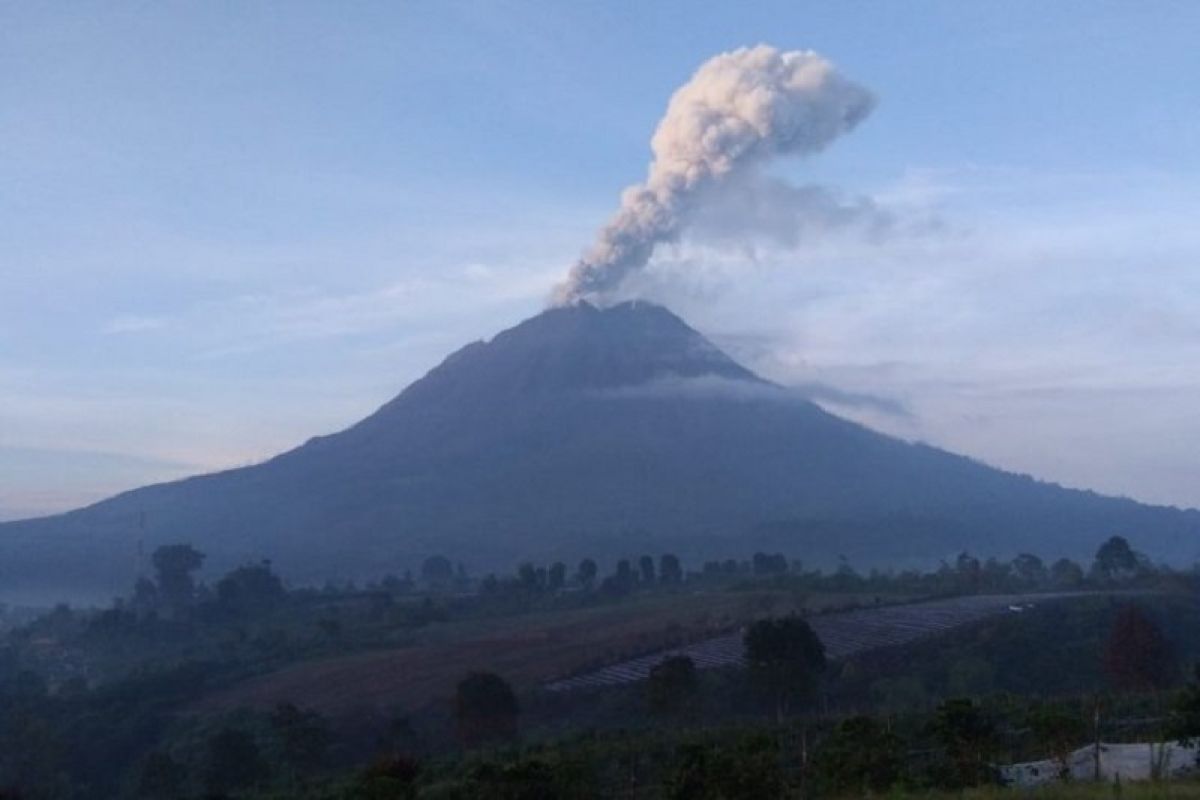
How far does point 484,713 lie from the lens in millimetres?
31312

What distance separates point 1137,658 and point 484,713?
560 inches

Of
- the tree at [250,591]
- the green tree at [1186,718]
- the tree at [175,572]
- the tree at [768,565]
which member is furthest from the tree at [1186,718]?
the tree at [175,572]

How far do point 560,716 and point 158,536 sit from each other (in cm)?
10007

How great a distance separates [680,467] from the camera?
136m

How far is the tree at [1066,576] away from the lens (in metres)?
59.0

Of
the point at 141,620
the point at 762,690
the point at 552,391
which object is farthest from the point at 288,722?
the point at 552,391

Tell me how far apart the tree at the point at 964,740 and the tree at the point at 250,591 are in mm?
58836

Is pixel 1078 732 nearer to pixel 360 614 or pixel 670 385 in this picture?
pixel 360 614

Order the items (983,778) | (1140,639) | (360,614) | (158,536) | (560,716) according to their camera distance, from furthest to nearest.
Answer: (158,536) → (360,614) → (560,716) → (1140,639) → (983,778)

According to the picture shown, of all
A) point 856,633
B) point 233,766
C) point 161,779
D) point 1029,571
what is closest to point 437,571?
point 1029,571

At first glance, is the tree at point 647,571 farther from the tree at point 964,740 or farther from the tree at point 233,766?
the tree at point 964,740

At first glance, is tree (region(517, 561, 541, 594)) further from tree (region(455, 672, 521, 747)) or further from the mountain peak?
the mountain peak

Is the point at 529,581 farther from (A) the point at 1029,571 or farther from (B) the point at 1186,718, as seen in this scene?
(B) the point at 1186,718

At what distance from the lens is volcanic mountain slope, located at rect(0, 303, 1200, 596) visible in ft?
374
